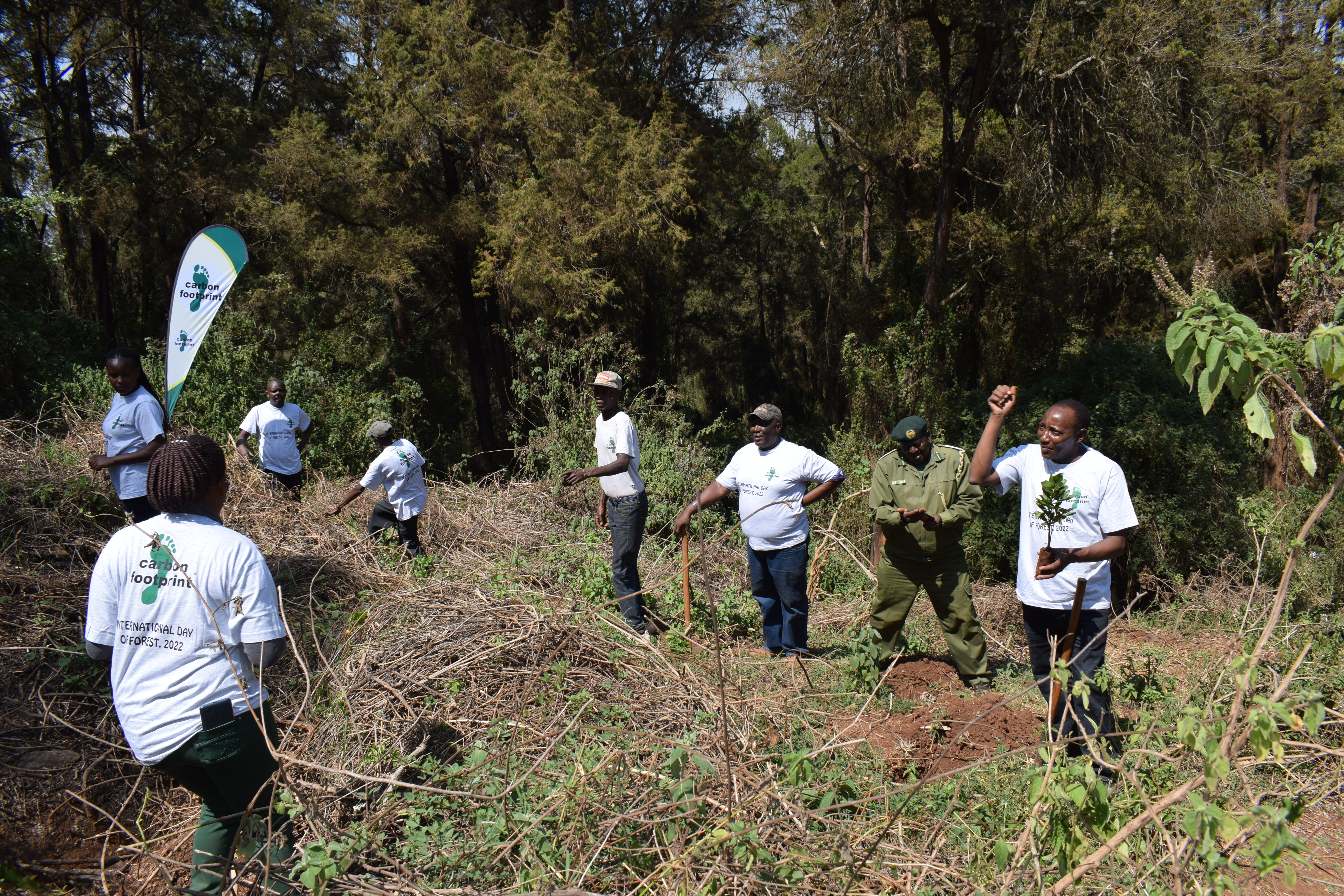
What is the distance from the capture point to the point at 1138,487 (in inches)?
330

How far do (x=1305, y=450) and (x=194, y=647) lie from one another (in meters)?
3.35

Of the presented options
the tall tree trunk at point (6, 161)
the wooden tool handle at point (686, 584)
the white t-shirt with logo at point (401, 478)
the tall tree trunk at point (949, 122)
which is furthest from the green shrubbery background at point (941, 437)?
the tall tree trunk at point (6, 161)

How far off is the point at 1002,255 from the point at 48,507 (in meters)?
13.0

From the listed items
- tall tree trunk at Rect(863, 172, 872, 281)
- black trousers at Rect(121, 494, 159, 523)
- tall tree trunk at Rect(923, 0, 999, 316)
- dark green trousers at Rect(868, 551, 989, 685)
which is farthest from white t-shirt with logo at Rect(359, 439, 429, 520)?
tall tree trunk at Rect(863, 172, 872, 281)

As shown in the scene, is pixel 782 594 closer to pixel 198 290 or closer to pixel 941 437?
pixel 941 437

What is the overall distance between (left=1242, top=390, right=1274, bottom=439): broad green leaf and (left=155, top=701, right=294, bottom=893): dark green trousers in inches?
124

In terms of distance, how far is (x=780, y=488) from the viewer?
514 centimetres

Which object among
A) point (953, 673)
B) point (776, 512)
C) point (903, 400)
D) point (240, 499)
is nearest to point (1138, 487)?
point (903, 400)

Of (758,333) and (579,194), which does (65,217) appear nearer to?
(579,194)

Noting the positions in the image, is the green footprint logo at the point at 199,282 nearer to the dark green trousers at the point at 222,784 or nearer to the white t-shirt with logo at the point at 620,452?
the white t-shirt with logo at the point at 620,452

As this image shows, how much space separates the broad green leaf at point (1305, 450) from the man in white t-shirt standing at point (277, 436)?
774 cm

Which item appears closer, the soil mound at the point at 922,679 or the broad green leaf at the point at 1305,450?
the broad green leaf at the point at 1305,450

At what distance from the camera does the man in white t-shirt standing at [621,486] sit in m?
5.57

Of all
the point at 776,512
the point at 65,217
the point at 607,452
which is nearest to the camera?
the point at 776,512
